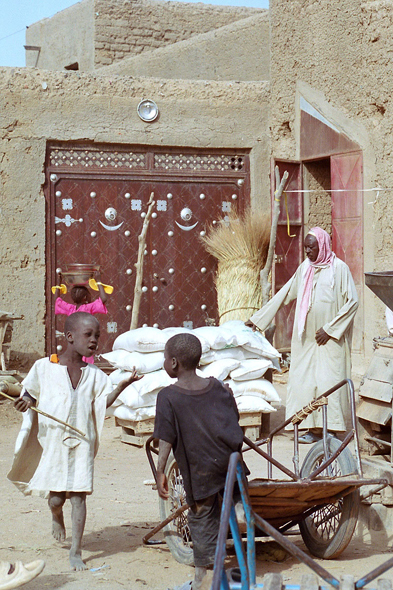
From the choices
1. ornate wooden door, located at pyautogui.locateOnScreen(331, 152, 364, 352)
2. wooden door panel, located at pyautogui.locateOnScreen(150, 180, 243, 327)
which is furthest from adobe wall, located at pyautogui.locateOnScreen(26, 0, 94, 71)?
ornate wooden door, located at pyautogui.locateOnScreen(331, 152, 364, 352)

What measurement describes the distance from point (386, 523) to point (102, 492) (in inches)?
71.1

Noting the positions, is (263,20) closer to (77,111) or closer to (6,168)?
(77,111)

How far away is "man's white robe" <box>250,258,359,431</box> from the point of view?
589 centimetres

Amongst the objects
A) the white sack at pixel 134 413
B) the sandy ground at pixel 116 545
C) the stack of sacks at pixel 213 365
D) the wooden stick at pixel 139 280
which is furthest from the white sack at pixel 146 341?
the wooden stick at pixel 139 280

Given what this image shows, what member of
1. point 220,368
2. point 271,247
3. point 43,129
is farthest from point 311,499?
point 43,129

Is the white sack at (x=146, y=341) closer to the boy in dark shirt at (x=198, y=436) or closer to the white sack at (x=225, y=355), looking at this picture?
the white sack at (x=225, y=355)

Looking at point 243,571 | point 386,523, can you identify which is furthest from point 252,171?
point 243,571

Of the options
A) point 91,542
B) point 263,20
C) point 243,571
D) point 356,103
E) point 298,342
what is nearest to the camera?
point 243,571

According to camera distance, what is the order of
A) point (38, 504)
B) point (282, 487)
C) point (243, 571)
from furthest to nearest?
point (38, 504), point (282, 487), point (243, 571)

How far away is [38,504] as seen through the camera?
4840mm

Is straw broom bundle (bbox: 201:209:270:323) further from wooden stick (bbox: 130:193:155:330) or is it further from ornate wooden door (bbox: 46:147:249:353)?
wooden stick (bbox: 130:193:155:330)

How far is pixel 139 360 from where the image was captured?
639 cm

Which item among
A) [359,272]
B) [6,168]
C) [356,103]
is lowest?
[359,272]

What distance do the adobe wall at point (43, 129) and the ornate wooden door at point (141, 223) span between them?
18 cm
